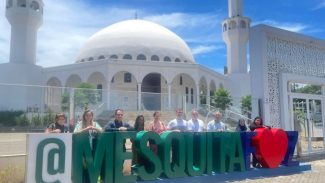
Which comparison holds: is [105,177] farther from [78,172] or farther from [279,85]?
[279,85]

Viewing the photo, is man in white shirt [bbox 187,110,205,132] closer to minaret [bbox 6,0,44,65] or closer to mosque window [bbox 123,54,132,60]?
minaret [bbox 6,0,44,65]

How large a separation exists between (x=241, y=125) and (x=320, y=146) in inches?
237

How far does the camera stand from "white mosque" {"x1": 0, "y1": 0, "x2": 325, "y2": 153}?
10727 millimetres

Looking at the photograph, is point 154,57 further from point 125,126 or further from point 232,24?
point 125,126

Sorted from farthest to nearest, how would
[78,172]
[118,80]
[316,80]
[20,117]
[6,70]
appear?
[118,80]
[6,70]
[316,80]
[20,117]
[78,172]

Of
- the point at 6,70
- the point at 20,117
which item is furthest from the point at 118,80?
the point at 20,117

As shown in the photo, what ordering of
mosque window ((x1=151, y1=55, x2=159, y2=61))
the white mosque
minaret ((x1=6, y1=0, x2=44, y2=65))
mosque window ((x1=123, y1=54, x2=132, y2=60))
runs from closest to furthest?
1. the white mosque
2. minaret ((x1=6, y1=0, x2=44, y2=65))
3. mosque window ((x1=123, y1=54, x2=132, y2=60))
4. mosque window ((x1=151, y1=55, x2=159, y2=61))

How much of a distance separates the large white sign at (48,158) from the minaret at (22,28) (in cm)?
3042

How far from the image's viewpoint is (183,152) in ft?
23.2

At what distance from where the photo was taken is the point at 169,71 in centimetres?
3359

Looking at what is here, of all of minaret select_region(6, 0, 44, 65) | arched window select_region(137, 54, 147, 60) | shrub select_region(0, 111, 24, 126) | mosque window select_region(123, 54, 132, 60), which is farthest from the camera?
arched window select_region(137, 54, 147, 60)

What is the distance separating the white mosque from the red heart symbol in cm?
208

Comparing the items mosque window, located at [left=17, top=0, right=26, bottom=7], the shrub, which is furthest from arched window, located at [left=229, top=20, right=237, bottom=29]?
the shrub

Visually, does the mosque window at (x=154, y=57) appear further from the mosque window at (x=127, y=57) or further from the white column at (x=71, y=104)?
the white column at (x=71, y=104)
